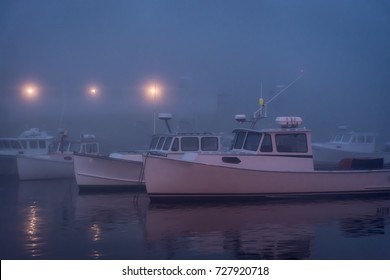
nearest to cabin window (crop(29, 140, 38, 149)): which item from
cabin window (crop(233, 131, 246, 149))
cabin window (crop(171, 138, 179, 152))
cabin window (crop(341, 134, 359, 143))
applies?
cabin window (crop(171, 138, 179, 152))

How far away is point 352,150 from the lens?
1056 inches

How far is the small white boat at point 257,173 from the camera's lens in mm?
14016

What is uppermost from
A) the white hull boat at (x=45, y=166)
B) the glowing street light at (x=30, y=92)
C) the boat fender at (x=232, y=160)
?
the glowing street light at (x=30, y=92)

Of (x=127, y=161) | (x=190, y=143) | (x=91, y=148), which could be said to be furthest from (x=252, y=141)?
(x=91, y=148)

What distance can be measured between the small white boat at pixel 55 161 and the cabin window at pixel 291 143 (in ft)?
37.2

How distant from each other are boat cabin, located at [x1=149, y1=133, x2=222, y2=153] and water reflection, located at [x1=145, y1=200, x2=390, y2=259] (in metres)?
3.75

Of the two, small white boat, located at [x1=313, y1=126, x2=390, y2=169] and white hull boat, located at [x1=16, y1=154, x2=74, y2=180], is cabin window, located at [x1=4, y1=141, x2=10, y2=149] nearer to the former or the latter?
white hull boat, located at [x1=16, y1=154, x2=74, y2=180]

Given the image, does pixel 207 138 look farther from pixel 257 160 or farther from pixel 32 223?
pixel 32 223

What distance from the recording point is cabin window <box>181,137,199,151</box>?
17844 millimetres

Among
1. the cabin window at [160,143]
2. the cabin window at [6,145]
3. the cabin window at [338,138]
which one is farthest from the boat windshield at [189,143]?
the cabin window at [338,138]

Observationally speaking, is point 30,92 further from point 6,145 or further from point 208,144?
point 208,144

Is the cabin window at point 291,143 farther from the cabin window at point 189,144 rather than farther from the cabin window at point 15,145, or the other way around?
the cabin window at point 15,145

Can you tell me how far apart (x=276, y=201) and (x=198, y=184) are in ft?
7.83

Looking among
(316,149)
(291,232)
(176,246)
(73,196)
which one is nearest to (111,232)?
(176,246)
